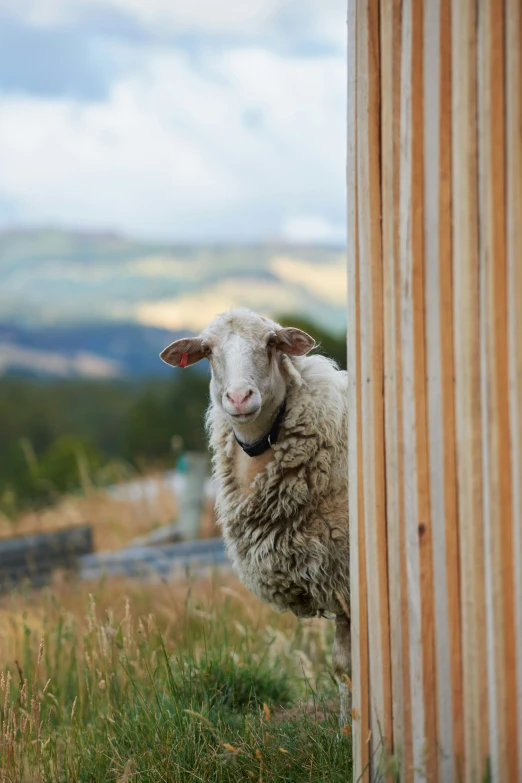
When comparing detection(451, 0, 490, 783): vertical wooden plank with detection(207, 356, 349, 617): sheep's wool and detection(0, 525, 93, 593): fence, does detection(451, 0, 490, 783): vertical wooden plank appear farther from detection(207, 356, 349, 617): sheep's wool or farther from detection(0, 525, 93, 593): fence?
detection(0, 525, 93, 593): fence

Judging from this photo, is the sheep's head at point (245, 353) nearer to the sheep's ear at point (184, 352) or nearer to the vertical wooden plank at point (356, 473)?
the sheep's ear at point (184, 352)

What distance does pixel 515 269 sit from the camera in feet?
8.06

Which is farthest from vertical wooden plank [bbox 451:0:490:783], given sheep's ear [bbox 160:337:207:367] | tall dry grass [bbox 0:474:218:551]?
tall dry grass [bbox 0:474:218:551]

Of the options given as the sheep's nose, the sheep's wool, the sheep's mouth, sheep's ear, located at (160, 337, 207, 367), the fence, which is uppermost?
sheep's ear, located at (160, 337, 207, 367)

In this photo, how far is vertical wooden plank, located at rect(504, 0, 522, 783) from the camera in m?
2.43

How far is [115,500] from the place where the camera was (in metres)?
13.4

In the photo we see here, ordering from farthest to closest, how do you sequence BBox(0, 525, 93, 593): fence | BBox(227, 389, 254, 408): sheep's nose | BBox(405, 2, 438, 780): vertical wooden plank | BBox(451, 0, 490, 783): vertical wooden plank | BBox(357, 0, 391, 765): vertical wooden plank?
BBox(0, 525, 93, 593): fence, BBox(227, 389, 254, 408): sheep's nose, BBox(357, 0, 391, 765): vertical wooden plank, BBox(405, 2, 438, 780): vertical wooden plank, BBox(451, 0, 490, 783): vertical wooden plank

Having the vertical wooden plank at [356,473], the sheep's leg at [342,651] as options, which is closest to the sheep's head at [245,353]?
the sheep's leg at [342,651]

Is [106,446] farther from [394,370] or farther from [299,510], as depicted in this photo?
[394,370]

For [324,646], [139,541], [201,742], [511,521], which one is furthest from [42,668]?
[139,541]

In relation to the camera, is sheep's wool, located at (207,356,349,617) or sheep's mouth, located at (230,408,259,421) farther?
sheep's wool, located at (207,356,349,617)

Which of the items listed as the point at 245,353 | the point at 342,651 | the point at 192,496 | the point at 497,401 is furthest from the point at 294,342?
the point at 192,496

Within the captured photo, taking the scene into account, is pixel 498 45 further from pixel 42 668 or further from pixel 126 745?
pixel 42 668

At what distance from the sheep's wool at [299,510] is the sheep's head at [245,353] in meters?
0.13
